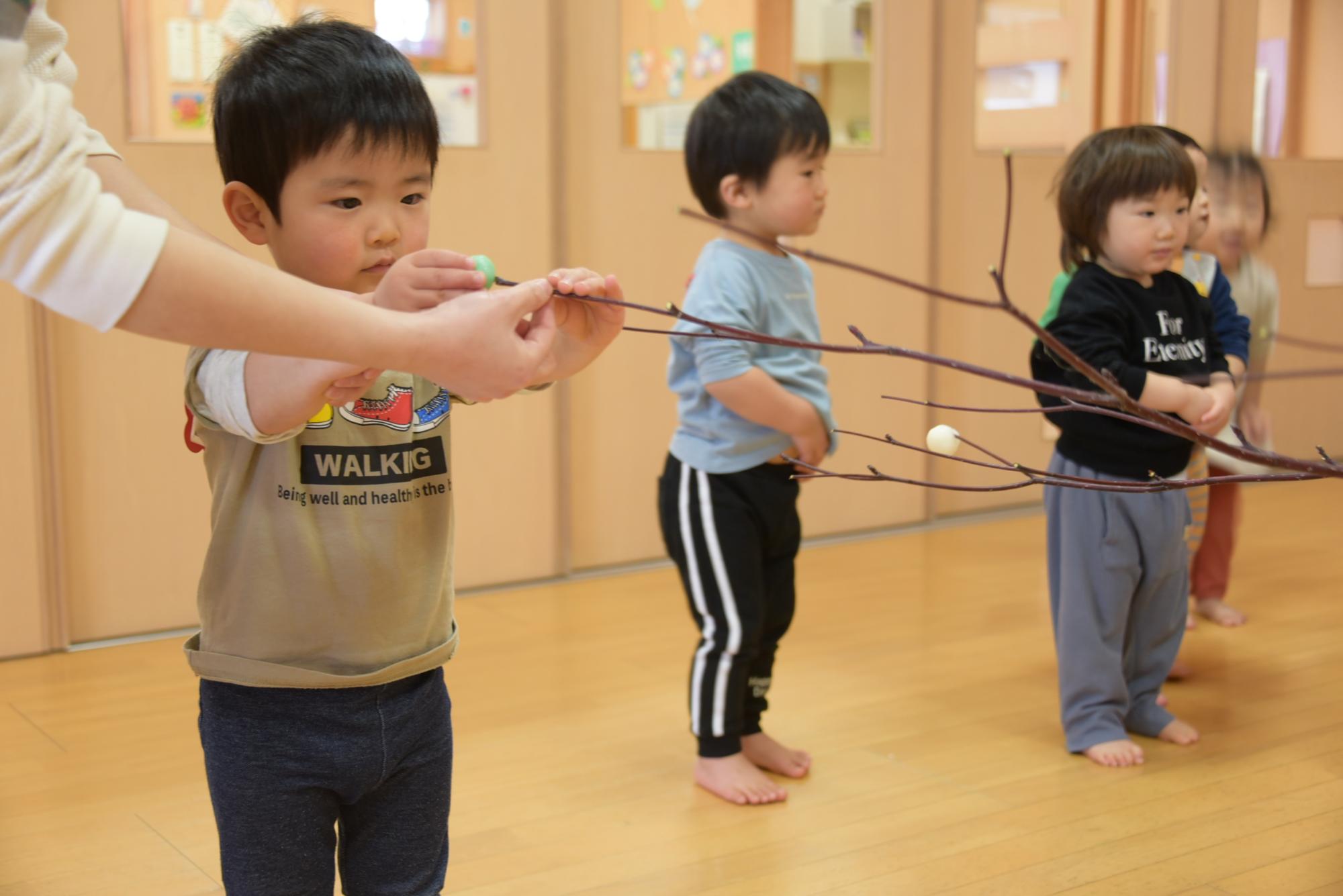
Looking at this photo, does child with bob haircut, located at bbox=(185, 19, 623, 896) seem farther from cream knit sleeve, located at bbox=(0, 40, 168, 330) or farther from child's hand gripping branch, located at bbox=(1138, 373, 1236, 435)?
child's hand gripping branch, located at bbox=(1138, 373, 1236, 435)

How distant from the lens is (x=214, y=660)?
1.00m

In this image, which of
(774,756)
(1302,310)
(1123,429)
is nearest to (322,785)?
(774,756)

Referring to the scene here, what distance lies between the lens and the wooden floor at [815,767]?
61.4 inches

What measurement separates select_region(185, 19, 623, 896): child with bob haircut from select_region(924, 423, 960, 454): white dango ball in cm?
30

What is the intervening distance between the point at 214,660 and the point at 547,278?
1.33 ft

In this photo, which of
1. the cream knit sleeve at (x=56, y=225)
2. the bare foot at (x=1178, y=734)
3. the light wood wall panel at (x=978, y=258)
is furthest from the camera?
the light wood wall panel at (x=978, y=258)

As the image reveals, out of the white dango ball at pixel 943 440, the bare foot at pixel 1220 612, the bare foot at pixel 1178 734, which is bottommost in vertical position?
the bare foot at pixel 1220 612

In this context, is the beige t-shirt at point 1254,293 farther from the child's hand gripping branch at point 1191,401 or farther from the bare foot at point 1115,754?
the bare foot at point 1115,754

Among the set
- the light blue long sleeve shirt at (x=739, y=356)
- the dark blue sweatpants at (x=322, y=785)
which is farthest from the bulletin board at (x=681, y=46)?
the dark blue sweatpants at (x=322, y=785)

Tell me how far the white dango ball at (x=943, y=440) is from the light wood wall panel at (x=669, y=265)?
7.40 ft

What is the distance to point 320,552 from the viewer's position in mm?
1011

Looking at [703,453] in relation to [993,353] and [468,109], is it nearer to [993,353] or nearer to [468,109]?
[468,109]

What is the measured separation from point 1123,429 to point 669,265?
149 centimetres

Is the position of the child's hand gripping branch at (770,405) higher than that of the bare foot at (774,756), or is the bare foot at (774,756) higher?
the child's hand gripping branch at (770,405)
